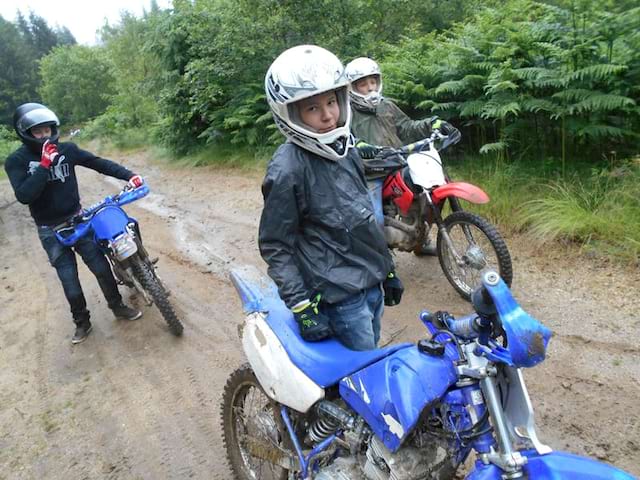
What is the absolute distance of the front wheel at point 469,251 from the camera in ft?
13.4

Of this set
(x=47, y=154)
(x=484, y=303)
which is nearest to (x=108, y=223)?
(x=47, y=154)

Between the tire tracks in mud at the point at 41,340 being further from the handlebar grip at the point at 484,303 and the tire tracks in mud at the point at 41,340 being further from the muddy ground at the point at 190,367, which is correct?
the handlebar grip at the point at 484,303

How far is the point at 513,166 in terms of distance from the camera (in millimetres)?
5957

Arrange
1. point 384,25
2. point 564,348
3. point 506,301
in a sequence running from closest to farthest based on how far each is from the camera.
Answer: point 506,301 < point 564,348 < point 384,25

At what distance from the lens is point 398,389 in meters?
1.80

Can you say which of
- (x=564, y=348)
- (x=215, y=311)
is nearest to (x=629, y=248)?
(x=564, y=348)

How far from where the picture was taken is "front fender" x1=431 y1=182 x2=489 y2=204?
4.11 m

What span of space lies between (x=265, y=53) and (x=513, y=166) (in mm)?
7169

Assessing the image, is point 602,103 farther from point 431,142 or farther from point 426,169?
point 426,169

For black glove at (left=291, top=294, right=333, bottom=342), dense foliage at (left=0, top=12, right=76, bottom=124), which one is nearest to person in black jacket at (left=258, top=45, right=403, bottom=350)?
black glove at (left=291, top=294, right=333, bottom=342)

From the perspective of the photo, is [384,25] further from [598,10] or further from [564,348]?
[564,348]

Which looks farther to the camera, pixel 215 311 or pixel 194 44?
pixel 194 44

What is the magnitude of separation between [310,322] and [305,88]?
105 cm

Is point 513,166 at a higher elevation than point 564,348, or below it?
higher
